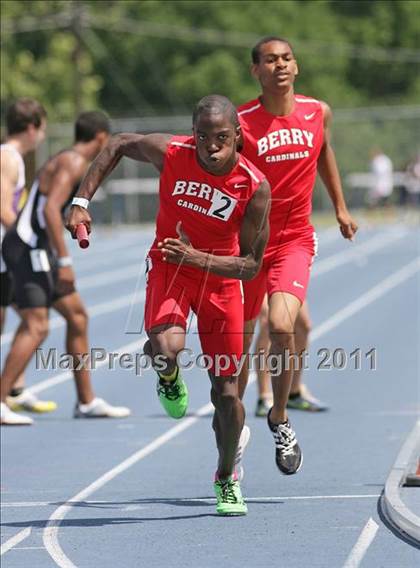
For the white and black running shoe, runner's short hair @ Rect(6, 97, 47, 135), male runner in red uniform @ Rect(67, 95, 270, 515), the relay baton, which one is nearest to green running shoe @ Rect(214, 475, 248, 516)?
male runner in red uniform @ Rect(67, 95, 270, 515)

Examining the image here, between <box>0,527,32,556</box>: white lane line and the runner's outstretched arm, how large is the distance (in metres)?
1.62

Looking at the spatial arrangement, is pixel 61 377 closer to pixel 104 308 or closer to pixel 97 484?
pixel 97 484

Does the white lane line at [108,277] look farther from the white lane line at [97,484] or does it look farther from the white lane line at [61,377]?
the white lane line at [97,484]

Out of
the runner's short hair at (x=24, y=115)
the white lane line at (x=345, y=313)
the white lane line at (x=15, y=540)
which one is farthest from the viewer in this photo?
the white lane line at (x=345, y=313)

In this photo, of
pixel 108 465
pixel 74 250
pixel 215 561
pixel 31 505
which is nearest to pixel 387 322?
pixel 108 465

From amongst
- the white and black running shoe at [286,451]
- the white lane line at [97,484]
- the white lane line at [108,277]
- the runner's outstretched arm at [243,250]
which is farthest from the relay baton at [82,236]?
the white lane line at [108,277]

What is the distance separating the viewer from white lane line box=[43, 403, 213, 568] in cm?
776

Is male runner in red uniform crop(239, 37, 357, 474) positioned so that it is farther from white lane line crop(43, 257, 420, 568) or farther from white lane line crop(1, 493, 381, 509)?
white lane line crop(43, 257, 420, 568)

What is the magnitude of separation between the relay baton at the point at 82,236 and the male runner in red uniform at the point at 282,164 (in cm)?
166

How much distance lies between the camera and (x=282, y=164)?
9250 mm

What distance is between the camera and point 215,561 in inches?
292

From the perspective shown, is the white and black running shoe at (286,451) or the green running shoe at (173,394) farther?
the white and black running shoe at (286,451)

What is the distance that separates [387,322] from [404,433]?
870cm

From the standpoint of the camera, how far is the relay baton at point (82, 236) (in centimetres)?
754
